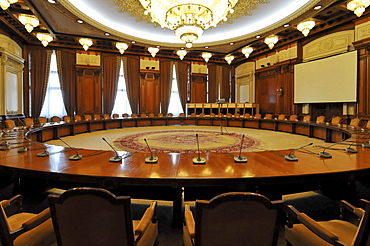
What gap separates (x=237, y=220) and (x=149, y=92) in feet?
35.9

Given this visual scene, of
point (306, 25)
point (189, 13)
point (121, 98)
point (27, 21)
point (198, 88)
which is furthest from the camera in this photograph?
point (198, 88)

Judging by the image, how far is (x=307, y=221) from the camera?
1.27 meters

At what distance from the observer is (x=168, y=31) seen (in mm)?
8789

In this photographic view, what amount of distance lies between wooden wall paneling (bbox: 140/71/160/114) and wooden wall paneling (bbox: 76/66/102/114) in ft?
7.21

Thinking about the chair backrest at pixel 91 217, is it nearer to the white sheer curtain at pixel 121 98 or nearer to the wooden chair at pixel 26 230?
the wooden chair at pixel 26 230

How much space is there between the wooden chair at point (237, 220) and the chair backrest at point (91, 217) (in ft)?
1.28

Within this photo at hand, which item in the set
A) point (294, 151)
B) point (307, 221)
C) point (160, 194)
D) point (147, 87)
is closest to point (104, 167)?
point (160, 194)

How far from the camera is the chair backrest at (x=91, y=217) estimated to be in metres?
1.05

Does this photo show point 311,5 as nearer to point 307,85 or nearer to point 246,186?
point 307,85

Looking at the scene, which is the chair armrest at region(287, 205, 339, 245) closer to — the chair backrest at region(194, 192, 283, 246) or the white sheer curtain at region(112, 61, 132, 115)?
the chair backrest at region(194, 192, 283, 246)

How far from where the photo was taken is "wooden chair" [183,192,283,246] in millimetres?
1017

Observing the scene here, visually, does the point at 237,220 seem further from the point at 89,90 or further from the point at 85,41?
the point at 89,90

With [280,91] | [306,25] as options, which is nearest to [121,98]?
[280,91]

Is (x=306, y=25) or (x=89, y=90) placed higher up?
(x=306, y=25)
